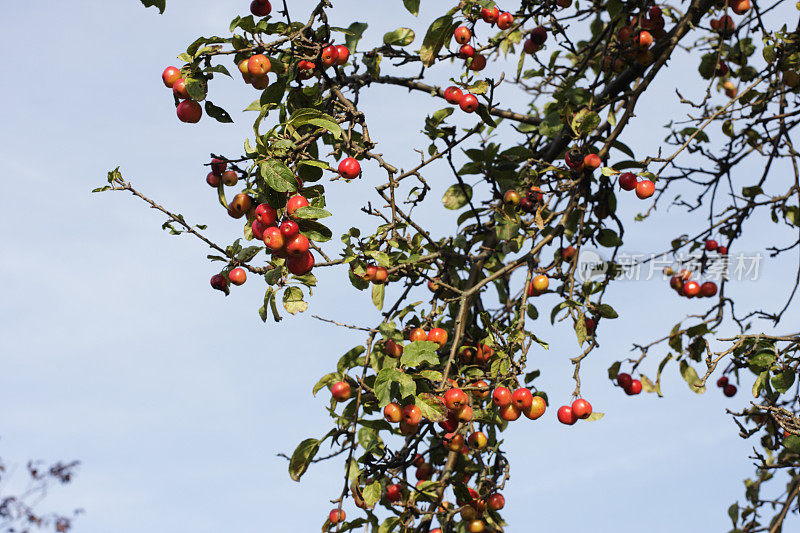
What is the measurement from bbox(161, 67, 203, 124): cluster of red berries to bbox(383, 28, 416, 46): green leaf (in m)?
1.00

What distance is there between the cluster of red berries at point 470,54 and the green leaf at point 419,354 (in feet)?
3.28

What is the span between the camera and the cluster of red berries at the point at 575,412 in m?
2.42

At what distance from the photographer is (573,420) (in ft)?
8.00

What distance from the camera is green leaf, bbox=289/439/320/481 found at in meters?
2.40

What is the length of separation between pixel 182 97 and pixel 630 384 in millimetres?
2249

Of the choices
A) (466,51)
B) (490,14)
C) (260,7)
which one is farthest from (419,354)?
(490,14)

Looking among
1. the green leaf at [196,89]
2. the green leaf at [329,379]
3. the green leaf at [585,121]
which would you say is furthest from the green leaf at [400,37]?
the green leaf at [329,379]

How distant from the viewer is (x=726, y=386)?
3648mm

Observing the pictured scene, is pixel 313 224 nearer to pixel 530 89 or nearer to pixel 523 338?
pixel 523 338

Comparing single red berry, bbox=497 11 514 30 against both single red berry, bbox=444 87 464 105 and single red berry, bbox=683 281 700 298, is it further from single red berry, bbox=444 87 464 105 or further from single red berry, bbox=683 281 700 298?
single red berry, bbox=683 281 700 298

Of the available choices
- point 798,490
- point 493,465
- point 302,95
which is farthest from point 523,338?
point 798,490

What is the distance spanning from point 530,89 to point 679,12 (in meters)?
0.85

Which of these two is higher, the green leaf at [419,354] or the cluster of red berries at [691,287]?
the cluster of red berries at [691,287]

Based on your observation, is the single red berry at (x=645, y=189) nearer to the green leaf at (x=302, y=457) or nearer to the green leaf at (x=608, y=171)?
the green leaf at (x=608, y=171)
